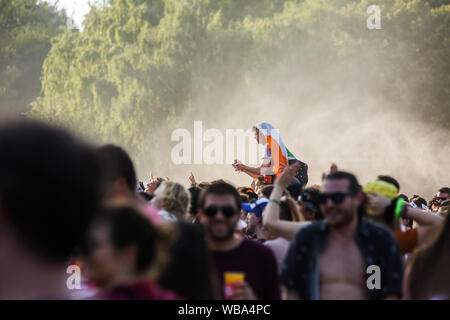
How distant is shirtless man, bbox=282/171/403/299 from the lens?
5059 mm

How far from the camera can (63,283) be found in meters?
1.86

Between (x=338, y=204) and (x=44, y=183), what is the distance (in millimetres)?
3714

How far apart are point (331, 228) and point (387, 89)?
3080 cm

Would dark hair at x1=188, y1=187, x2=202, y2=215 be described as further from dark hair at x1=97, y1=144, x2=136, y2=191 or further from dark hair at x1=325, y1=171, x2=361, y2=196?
dark hair at x1=97, y1=144, x2=136, y2=191

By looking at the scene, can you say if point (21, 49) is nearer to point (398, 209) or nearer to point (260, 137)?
point (260, 137)

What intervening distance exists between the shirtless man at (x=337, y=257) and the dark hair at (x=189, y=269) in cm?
85

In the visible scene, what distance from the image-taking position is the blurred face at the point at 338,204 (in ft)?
17.0

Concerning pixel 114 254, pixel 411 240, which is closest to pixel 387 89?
pixel 411 240

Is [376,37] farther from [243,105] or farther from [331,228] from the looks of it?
[331,228]

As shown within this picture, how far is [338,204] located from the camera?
5270 millimetres
